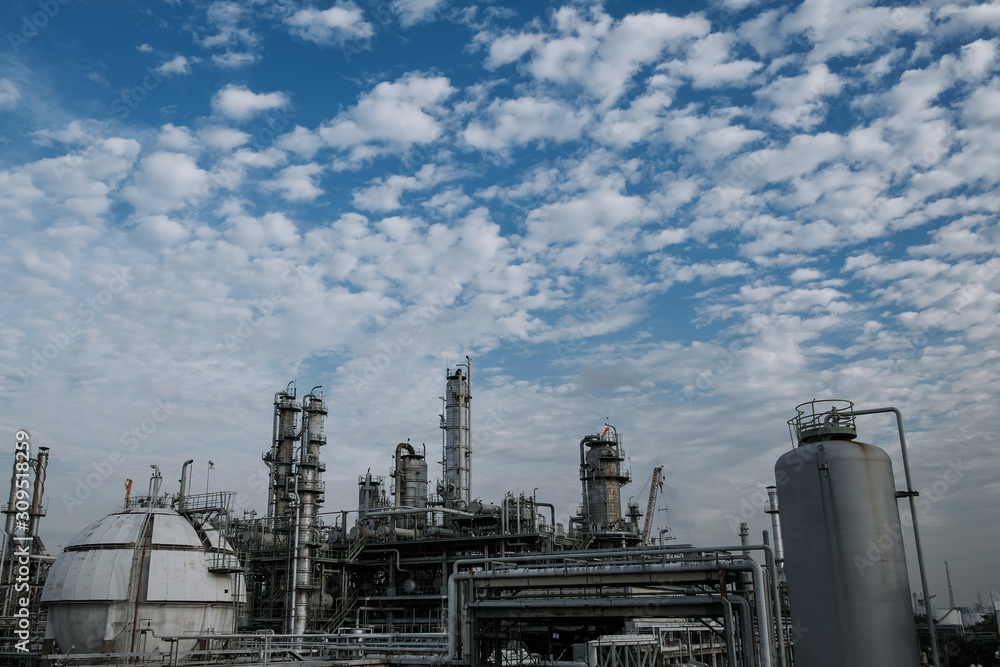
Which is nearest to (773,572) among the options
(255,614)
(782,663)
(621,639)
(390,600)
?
(782,663)

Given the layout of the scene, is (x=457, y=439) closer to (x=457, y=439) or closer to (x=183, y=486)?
(x=457, y=439)

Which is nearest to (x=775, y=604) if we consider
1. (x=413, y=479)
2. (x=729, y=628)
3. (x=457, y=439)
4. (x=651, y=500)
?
(x=729, y=628)

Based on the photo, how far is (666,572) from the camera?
17.6 metres

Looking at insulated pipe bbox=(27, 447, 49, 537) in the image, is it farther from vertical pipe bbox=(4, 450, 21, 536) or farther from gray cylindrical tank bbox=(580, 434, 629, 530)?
gray cylindrical tank bbox=(580, 434, 629, 530)

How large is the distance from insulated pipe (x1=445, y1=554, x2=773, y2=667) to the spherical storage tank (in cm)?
1610

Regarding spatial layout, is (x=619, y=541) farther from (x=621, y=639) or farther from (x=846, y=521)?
(x=846, y=521)

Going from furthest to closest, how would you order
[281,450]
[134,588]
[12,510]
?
[281,450], [12,510], [134,588]

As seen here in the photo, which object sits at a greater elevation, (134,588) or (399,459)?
(399,459)

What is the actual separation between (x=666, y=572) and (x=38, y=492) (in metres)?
49.2

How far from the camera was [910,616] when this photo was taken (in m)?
15.0

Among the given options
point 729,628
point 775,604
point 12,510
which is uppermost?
point 12,510

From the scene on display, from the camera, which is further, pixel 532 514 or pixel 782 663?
pixel 532 514

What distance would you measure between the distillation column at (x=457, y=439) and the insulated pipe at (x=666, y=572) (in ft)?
117

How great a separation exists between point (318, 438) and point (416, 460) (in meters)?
12.6
